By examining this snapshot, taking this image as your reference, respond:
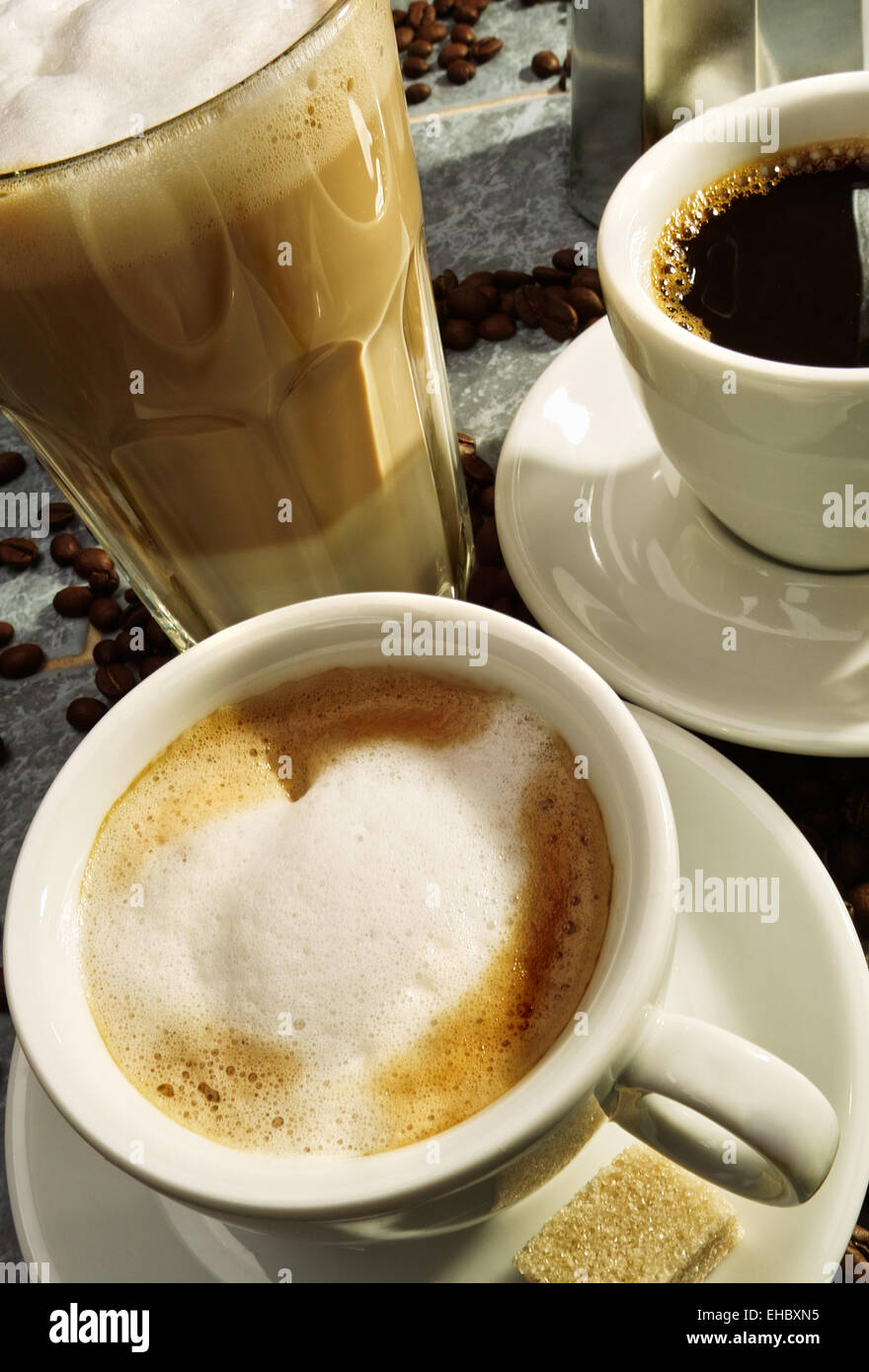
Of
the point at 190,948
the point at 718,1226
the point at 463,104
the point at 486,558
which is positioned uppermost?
the point at 463,104

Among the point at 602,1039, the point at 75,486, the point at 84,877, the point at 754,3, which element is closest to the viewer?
the point at 602,1039

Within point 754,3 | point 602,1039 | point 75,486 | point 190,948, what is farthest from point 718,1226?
point 754,3

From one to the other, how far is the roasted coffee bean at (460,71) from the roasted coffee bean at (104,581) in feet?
2.87

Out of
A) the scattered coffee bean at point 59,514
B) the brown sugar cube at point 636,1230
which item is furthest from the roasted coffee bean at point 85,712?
the brown sugar cube at point 636,1230

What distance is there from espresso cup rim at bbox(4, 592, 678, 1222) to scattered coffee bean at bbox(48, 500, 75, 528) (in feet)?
2.23

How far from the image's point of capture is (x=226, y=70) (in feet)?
2.51

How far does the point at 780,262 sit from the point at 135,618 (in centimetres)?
70

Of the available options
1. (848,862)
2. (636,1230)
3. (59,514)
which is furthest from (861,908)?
(59,514)

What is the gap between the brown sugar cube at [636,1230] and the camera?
0.74 m

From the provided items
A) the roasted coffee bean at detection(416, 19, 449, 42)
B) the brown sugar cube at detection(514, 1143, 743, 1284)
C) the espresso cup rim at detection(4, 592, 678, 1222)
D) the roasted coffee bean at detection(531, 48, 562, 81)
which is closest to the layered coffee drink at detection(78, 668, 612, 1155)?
the espresso cup rim at detection(4, 592, 678, 1222)

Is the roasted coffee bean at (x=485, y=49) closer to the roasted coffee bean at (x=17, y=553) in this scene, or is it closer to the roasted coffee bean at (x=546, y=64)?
the roasted coffee bean at (x=546, y=64)

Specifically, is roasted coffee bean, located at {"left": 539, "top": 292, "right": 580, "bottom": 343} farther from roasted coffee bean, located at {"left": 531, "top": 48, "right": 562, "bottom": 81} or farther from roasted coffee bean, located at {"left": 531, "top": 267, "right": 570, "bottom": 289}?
roasted coffee bean, located at {"left": 531, "top": 48, "right": 562, "bottom": 81}

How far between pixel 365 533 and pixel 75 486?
247 mm

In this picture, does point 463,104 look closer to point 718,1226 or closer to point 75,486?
point 75,486
